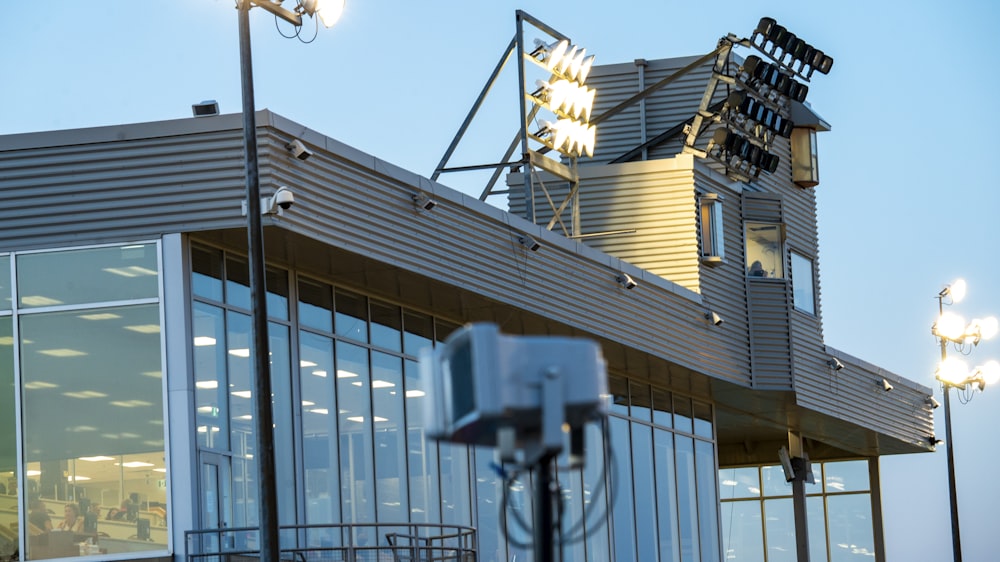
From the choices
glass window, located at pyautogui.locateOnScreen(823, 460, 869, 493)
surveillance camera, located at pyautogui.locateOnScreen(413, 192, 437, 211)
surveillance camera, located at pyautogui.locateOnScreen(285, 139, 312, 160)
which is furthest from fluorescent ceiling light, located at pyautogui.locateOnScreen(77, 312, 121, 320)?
glass window, located at pyautogui.locateOnScreen(823, 460, 869, 493)

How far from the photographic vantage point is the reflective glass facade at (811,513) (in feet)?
150

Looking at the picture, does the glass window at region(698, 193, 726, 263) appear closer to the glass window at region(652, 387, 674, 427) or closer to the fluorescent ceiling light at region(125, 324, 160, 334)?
the glass window at region(652, 387, 674, 427)

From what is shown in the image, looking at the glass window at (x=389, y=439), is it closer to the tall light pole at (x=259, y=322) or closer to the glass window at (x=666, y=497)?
the tall light pole at (x=259, y=322)

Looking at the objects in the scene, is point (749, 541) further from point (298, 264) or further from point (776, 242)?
point (298, 264)

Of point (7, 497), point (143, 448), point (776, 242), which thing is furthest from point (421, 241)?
point (776, 242)

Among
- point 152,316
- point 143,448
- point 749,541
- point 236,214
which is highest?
point 236,214

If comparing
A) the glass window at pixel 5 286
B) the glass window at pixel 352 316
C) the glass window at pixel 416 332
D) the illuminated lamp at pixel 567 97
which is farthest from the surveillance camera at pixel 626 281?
the glass window at pixel 5 286

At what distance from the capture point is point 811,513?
46.3 meters

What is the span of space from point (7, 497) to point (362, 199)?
5979 mm

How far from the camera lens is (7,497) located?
18.7m

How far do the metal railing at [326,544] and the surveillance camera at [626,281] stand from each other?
662 centimetres

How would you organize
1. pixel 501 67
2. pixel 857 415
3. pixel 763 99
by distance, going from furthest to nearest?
pixel 857 415
pixel 763 99
pixel 501 67

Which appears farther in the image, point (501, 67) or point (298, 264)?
point (501, 67)

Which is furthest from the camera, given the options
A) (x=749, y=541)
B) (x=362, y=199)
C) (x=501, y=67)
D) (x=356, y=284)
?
(x=749, y=541)
